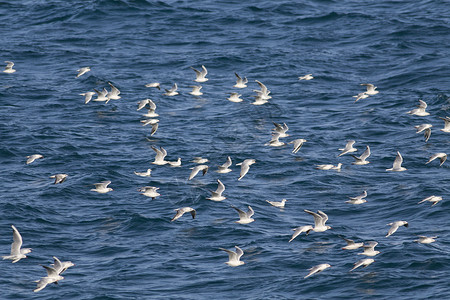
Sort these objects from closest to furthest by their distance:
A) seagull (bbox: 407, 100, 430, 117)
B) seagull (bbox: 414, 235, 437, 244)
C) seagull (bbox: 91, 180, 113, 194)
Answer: seagull (bbox: 414, 235, 437, 244), seagull (bbox: 91, 180, 113, 194), seagull (bbox: 407, 100, 430, 117)

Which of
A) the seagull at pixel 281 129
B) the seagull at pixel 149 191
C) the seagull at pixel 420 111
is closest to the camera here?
the seagull at pixel 149 191

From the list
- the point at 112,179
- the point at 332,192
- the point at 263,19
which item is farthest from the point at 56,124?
the point at 263,19

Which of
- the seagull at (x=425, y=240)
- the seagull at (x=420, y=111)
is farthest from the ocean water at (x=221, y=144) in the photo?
the seagull at (x=420, y=111)

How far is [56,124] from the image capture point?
52.8m

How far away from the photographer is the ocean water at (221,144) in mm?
36250

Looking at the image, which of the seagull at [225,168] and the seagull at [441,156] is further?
the seagull at [441,156]

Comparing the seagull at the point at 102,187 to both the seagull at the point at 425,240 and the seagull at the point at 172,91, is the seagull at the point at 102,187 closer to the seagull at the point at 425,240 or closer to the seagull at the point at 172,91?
the seagull at the point at 172,91

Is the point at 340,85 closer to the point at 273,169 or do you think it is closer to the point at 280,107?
the point at 280,107

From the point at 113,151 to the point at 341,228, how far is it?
46.0 feet

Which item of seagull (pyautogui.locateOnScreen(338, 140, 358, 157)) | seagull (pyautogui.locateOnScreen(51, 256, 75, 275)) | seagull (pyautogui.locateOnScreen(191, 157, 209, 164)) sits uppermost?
seagull (pyautogui.locateOnScreen(51, 256, 75, 275))

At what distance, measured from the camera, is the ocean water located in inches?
1427

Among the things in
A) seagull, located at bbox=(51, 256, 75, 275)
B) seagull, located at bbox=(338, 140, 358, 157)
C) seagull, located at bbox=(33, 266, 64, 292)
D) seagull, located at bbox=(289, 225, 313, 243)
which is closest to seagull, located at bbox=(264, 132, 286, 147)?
seagull, located at bbox=(338, 140, 358, 157)

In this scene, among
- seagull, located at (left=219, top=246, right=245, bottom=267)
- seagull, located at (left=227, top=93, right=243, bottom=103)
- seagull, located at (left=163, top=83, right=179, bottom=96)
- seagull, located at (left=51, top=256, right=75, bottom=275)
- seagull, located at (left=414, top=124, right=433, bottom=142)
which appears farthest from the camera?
seagull, located at (left=163, top=83, right=179, bottom=96)

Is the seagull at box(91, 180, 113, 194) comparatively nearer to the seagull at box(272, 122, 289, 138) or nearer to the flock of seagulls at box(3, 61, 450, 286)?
the flock of seagulls at box(3, 61, 450, 286)
